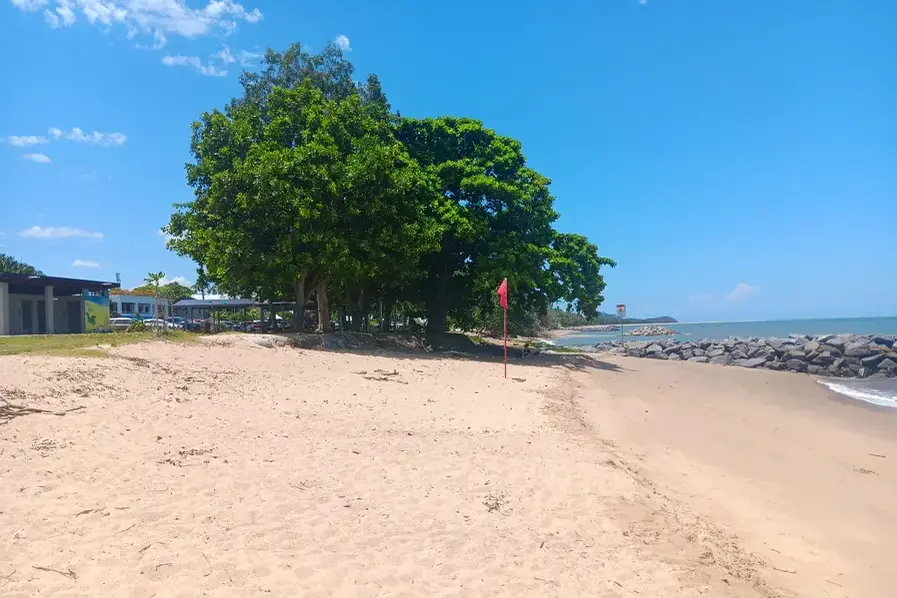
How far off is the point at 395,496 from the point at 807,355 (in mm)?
32725

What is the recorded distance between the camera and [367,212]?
22891 mm

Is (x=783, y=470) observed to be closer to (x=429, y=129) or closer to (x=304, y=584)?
(x=304, y=584)

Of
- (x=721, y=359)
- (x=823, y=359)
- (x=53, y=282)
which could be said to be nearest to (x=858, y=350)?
(x=823, y=359)

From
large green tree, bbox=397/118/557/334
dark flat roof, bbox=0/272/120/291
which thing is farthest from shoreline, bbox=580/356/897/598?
dark flat roof, bbox=0/272/120/291

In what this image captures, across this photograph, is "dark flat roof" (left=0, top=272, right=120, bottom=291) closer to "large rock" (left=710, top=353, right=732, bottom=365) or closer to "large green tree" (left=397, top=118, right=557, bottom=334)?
"large green tree" (left=397, top=118, right=557, bottom=334)

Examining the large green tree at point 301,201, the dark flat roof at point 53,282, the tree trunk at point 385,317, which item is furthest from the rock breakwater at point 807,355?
the dark flat roof at point 53,282

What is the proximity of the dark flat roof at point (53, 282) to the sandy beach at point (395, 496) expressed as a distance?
24330mm

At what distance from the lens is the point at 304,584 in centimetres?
414

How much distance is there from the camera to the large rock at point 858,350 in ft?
100

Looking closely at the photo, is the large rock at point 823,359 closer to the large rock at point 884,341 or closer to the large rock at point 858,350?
the large rock at point 858,350

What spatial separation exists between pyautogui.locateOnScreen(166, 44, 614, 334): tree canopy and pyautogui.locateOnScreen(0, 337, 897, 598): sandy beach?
10260mm

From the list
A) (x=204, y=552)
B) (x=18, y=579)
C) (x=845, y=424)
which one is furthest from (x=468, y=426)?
(x=845, y=424)

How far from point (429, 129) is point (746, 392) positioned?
734 inches

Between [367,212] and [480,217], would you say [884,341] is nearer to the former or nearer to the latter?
[480,217]
